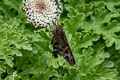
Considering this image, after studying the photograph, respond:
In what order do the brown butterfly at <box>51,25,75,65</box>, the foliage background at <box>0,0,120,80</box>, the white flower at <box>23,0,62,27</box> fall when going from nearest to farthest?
the brown butterfly at <box>51,25,75,65</box> < the foliage background at <box>0,0,120,80</box> < the white flower at <box>23,0,62,27</box>

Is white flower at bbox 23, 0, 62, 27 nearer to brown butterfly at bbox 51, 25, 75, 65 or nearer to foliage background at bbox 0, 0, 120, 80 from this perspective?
foliage background at bbox 0, 0, 120, 80

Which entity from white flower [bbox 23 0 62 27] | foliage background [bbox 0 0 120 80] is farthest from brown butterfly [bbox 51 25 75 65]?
white flower [bbox 23 0 62 27]

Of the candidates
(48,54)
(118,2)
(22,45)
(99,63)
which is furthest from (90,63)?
(118,2)

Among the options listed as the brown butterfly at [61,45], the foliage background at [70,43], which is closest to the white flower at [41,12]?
the foliage background at [70,43]

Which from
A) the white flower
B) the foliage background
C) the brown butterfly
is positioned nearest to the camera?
the brown butterfly

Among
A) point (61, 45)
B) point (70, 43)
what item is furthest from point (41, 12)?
point (61, 45)

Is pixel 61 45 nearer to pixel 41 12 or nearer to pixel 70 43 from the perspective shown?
pixel 70 43
